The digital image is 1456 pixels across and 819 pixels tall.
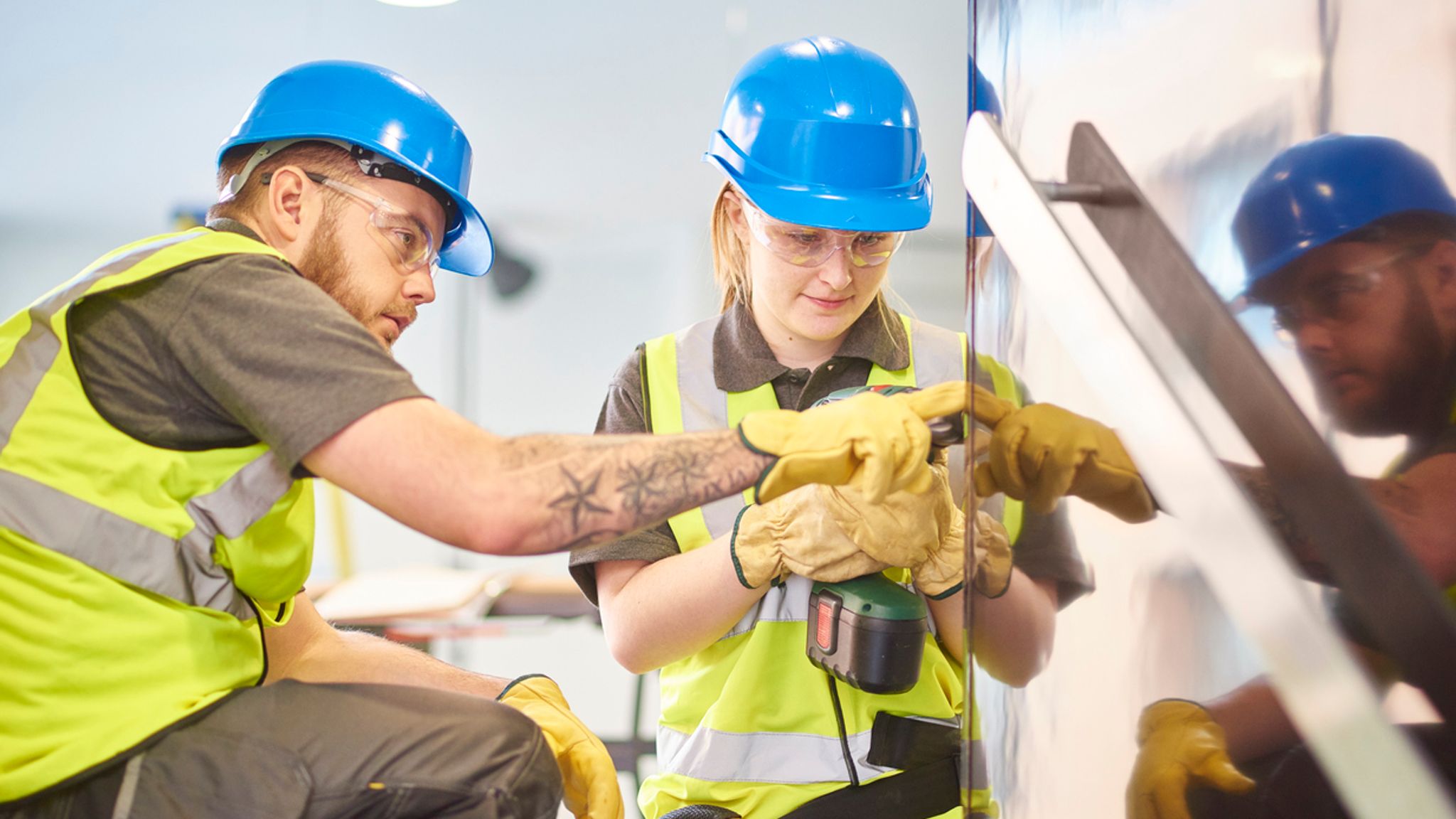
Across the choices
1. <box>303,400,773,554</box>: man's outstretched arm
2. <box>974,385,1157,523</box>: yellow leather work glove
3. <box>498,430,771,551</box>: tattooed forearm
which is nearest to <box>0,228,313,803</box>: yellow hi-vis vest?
<box>303,400,773,554</box>: man's outstretched arm

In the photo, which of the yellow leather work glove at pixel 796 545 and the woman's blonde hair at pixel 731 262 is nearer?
the yellow leather work glove at pixel 796 545

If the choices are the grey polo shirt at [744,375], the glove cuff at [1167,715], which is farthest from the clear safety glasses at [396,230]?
the glove cuff at [1167,715]

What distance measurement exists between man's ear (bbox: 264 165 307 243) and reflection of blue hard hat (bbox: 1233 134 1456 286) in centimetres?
99

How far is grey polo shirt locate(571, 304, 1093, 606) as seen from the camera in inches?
53.9

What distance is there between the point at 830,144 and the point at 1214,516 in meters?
0.96

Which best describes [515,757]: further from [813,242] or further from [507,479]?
[813,242]

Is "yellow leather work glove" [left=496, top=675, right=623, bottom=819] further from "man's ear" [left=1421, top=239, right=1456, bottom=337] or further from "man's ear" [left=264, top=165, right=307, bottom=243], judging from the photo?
"man's ear" [left=1421, top=239, right=1456, bottom=337]

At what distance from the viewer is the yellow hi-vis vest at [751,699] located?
1.28 metres

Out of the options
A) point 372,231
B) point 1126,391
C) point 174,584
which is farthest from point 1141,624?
point 372,231

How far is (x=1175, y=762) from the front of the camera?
57 centimetres

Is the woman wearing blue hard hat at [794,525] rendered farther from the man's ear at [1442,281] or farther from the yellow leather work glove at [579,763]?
the man's ear at [1442,281]

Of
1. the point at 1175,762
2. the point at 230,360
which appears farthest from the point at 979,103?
the point at 230,360

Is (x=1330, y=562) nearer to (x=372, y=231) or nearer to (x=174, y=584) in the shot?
(x=174, y=584)

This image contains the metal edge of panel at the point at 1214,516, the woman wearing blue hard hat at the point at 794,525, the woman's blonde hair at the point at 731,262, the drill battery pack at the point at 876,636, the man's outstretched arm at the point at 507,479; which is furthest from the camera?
the woman's blonde hair at the point at 731,262
